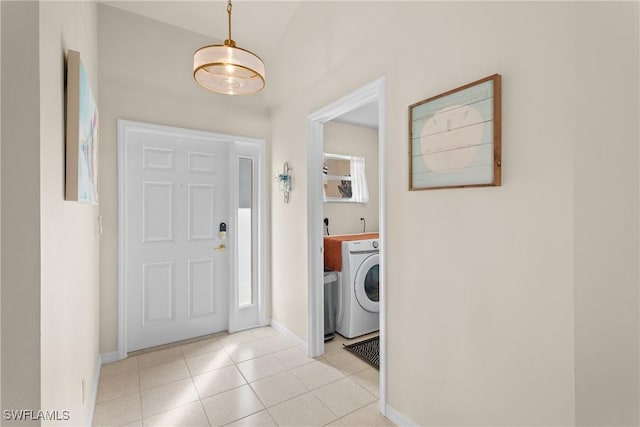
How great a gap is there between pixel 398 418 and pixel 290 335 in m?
1.41

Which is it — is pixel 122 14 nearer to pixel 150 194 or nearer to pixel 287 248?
pixel 150 194

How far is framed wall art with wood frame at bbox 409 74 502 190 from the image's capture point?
4.30 feet

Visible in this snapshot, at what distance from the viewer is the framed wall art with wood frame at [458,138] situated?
4.30ft

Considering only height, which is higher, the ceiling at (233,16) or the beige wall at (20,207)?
the ceiling at (233,16)

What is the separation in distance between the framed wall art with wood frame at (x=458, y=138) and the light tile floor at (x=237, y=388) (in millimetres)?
1527

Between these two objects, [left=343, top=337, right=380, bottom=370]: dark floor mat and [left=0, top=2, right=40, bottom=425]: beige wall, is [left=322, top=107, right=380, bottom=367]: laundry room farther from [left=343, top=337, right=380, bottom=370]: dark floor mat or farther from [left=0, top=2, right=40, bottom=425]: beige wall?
[left=0, top=2, right=40, bottom=425]: beige wall

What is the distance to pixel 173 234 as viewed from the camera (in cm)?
295

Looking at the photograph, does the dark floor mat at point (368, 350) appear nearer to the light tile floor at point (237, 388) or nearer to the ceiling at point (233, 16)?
Answer: the light tile floor at point (237, 388)

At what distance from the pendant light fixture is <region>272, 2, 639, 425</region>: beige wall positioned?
80cm

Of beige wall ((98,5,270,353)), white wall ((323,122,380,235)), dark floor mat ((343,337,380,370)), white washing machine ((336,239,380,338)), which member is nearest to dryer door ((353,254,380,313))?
white washing machine ((336,239,380,338))

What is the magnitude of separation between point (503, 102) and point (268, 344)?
107 inches

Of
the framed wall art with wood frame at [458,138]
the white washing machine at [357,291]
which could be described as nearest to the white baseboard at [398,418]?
the white washing machine at [357,291]

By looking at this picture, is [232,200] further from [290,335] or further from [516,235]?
[516,235]

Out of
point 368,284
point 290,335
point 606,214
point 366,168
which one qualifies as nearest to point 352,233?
point 366,168
